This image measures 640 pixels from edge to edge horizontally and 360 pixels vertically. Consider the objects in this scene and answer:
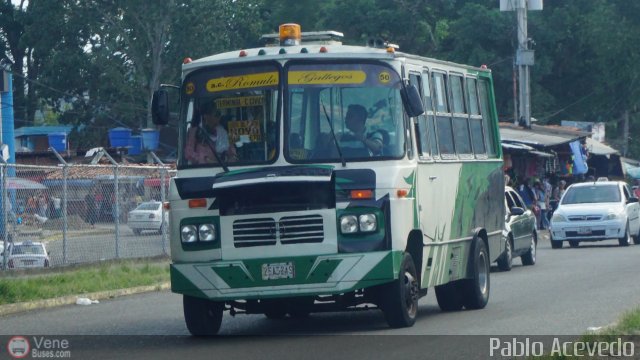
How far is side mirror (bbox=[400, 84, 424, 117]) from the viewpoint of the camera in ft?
39.7

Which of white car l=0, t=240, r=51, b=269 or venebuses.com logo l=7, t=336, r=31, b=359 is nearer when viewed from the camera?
venebuses.com logo l=7, t=336, r=31, b=359

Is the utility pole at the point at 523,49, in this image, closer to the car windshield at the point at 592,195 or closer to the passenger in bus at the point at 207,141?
the car windshield at the point at 592,195

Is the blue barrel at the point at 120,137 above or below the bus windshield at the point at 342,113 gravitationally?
below

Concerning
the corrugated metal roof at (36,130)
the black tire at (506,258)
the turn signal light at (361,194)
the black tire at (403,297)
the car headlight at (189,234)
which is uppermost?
the corrugated metal roof at (36,130)

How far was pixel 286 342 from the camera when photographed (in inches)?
466

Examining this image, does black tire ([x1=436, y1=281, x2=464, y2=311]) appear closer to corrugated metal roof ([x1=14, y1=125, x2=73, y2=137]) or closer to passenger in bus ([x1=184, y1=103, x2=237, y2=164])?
passenger in bus ([x1=184, y1=103, x2=237, y2=164])

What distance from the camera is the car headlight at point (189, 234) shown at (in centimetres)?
1205

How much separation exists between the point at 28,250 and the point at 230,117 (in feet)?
31.8

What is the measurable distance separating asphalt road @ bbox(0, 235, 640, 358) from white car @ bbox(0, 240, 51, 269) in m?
2.66

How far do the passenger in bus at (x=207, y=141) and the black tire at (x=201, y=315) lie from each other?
1.47 m

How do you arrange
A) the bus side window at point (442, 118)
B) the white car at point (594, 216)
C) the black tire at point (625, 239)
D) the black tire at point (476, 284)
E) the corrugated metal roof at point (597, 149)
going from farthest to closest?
the corrugated metal roof at point (597, 149)
the black tire at point (625, 239)
the white car at point (594, 216)
the black tire at point (476, 284)
the bus side window at point (442, 118)

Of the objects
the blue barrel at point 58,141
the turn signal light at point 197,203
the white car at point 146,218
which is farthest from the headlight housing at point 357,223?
the blue barrel at point 58,141

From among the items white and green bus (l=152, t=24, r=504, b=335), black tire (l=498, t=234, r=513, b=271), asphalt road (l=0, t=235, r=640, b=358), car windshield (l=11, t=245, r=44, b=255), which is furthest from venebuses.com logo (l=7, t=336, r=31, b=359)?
black tire (l=498, t=234, r=513, b=271)

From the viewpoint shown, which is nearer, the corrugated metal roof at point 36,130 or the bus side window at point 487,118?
the bus side window at point 487,118
